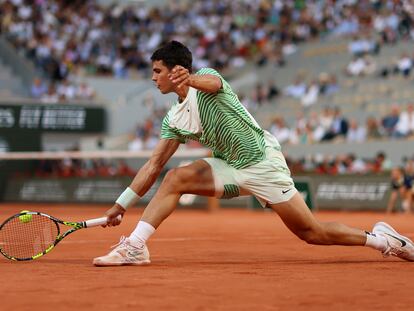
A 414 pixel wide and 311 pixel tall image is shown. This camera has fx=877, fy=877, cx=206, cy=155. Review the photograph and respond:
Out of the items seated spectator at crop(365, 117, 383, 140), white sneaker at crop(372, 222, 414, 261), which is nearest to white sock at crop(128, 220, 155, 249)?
white sneaker at crop(372, 222, 414, 261)

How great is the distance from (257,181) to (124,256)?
1357mm

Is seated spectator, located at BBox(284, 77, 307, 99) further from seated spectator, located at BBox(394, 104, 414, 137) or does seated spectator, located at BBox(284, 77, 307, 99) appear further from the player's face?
the player's face

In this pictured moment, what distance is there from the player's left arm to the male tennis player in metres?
0.10

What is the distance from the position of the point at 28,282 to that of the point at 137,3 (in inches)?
1276

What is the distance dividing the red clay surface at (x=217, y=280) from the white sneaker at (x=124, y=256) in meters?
0.16

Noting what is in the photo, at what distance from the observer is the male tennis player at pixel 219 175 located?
7.68 metres

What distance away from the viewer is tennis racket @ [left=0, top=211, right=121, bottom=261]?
8148 millimetres

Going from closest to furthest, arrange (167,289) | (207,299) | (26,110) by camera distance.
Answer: (207,299) → (167,289) → (26,110)

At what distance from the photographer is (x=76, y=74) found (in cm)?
3325

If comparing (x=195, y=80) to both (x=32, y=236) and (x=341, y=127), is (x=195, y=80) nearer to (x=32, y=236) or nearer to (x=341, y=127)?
(x=32, y=236)

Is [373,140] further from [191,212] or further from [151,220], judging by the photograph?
[151,220]

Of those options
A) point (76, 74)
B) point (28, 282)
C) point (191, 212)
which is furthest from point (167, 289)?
point (76, 74)

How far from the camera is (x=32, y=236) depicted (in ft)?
26.9

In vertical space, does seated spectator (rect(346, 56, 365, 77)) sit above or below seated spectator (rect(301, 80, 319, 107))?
above
